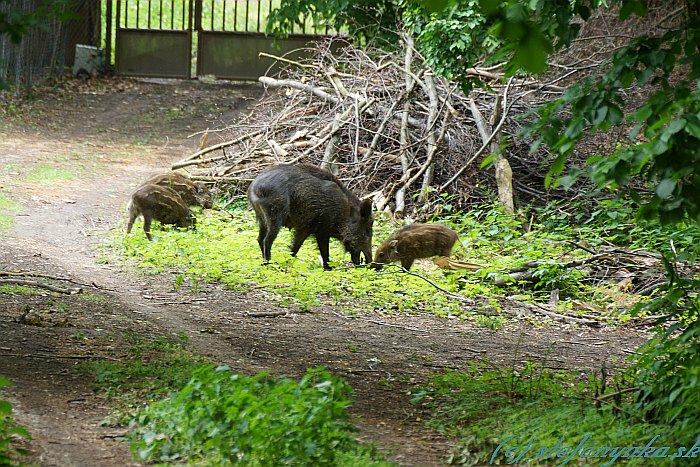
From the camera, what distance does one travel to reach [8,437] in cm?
436

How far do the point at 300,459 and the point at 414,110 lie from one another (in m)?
11.0

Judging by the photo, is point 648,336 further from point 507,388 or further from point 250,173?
point 250,173

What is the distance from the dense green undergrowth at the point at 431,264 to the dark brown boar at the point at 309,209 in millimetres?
306

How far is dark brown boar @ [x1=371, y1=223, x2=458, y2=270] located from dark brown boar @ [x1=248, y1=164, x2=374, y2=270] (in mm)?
432

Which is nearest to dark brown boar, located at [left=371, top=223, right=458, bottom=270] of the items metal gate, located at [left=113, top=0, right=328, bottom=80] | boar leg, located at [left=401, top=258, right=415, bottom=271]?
boar leg, located at [left=401, top=258, right=415, bottom=271]

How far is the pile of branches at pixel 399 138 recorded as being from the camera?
1353 cm

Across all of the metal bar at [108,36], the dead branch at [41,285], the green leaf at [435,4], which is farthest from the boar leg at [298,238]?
the metal bar at [108,36]

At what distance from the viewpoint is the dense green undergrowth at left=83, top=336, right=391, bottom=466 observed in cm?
416

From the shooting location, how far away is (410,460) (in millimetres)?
4777

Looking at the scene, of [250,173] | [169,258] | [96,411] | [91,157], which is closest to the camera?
[96,411]

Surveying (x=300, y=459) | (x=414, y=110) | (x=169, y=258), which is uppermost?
(x=414, y=110)

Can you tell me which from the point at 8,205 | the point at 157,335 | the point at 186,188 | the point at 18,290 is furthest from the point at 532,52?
the point at 8,205

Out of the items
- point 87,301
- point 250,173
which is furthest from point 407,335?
point 250,173

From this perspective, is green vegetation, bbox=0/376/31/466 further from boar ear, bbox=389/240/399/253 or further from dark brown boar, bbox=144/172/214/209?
dark brown boar, bbox=144/172/214/209
